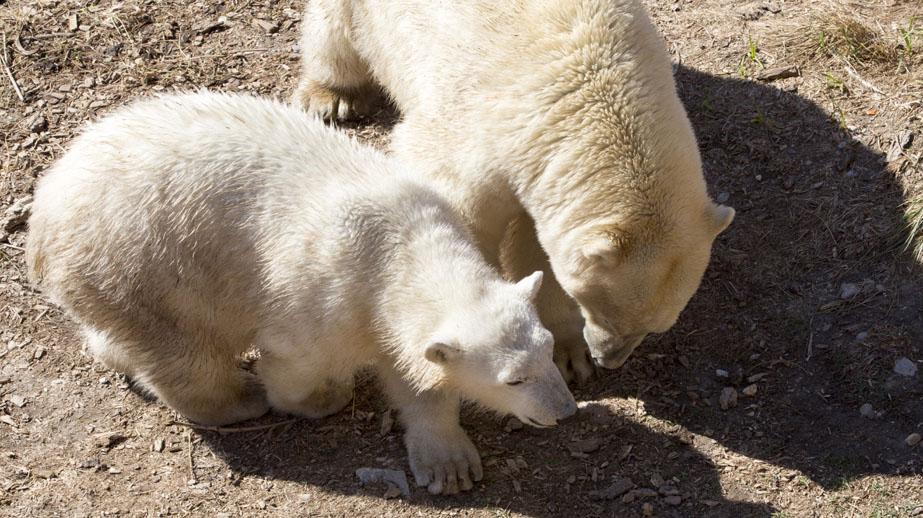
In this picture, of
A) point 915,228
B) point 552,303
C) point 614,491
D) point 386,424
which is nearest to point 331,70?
point 552,303

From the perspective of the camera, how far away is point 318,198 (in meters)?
5.41

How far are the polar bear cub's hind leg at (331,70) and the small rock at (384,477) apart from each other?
3146 mm

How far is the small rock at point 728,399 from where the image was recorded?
6.28 metres

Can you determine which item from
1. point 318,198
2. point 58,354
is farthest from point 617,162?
point 58,354

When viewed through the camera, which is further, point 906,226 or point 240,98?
point 906,226

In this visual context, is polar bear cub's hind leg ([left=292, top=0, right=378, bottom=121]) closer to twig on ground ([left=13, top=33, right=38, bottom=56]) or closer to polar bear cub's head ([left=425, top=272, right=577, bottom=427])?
twig on ground ([left=13, top=33, right=38, bottom=56])

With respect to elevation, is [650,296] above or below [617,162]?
below

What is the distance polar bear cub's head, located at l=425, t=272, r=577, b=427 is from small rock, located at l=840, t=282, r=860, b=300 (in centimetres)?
246

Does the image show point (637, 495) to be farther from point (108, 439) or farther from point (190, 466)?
point (108, 439)

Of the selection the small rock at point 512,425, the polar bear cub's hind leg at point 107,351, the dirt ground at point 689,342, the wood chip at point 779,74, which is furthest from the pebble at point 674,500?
the wood chip at point 779,74

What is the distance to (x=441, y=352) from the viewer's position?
5059 millimetres

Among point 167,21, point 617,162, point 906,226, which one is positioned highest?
point 617,162

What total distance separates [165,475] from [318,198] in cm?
173

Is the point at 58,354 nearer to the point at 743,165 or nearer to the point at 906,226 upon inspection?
the point at 743,165
